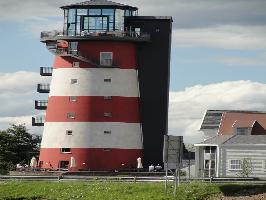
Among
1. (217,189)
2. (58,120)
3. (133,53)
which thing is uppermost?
(133,53)

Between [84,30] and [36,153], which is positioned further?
[36,153]

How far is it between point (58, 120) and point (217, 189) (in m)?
24.8

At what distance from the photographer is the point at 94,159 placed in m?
73.8

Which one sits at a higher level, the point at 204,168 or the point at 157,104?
the point at 157,104

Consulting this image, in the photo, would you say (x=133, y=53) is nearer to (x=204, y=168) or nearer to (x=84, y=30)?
(x=84, y=30)

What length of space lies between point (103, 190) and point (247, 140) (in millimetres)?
17968

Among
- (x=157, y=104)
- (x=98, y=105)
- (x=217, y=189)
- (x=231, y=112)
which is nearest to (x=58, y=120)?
(x=98, y=105)

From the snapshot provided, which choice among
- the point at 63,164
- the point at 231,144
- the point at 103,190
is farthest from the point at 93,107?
the point at 103,190

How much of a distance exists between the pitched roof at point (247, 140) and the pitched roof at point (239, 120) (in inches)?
171

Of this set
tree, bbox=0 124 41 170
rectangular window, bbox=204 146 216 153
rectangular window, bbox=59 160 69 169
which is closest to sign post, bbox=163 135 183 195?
rectangular window, bbox=204 146 216 153

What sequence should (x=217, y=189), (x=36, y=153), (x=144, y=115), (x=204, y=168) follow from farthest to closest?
(x=36, y=153) < (x=144, y=115) < (x=204, y=168) < (x=217, y=189)

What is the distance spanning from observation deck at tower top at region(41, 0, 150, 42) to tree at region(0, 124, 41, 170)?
13.3 m

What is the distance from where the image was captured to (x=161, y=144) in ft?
250

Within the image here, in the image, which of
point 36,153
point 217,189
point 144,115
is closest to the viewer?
point 217,189
